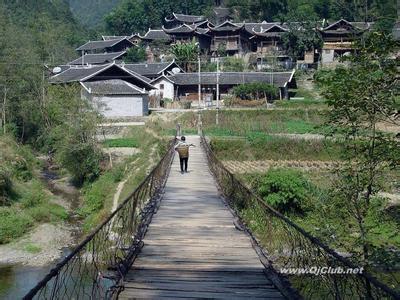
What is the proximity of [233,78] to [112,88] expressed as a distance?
11.8 meters

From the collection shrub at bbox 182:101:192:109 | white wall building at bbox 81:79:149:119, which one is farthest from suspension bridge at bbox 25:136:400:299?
shrub at bbox 182:101:192:109

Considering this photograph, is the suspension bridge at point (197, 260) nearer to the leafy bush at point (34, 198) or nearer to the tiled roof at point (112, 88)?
the leafy bush at point (34, 198)

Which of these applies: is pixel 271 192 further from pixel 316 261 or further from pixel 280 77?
pixel 280 77

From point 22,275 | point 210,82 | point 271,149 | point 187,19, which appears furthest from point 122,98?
point 187,19

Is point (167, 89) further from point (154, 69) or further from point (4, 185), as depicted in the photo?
point (4, 185)

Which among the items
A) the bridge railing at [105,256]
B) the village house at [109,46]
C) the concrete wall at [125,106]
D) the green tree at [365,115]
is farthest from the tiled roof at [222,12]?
the green tree at [365,115]

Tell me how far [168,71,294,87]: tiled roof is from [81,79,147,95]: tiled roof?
807cm

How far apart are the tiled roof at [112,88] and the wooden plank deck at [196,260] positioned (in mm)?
25788

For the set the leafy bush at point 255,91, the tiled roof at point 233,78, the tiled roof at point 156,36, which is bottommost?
the leafy bush at point 255,91

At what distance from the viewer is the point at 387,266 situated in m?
5.42

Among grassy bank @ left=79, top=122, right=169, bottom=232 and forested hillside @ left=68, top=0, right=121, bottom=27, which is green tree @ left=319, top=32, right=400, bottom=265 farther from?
forested hillside @ left=68, top=0, right=121, bottom=27

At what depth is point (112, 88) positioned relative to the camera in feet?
117

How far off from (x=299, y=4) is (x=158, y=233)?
6187 cm

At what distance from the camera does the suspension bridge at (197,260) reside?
5047 millimetres
